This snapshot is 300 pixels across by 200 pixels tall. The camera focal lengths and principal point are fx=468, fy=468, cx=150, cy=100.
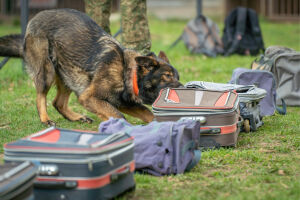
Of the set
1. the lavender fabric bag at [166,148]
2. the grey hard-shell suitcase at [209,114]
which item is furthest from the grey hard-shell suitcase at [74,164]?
the grey hard-shell suitcase at [209,114]

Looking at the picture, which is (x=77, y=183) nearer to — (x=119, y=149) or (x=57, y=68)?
(x=119, y=149)

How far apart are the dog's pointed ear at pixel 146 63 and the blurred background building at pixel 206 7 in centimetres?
1594

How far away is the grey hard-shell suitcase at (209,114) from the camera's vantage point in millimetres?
4434

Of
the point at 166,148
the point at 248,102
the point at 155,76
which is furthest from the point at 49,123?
the point at 166,148

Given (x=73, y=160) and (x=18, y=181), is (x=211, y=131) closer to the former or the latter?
(x=73, y=160)

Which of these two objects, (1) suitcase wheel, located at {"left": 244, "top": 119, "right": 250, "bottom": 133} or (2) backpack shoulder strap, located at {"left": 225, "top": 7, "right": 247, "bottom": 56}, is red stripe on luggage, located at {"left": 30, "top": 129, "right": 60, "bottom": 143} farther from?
(2) backpack shoulder strap, located at {"left": 225, "top": 7, "right": 247, "bottom": 56}

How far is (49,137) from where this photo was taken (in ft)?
10.3

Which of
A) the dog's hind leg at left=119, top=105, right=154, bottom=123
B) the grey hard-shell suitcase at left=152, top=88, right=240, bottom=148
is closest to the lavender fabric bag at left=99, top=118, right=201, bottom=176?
the grey hard-shell suitcase at left=152, top=88, right=240, bottom=148

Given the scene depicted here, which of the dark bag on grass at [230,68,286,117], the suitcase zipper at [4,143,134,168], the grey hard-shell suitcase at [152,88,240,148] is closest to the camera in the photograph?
the suitcase zipper at [4,143,134,168]

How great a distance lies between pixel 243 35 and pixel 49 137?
9.24 metres

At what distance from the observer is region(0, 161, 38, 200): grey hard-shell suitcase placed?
2.58 m

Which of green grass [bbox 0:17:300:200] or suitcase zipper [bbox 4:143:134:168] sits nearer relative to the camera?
suitcase zipper [bbox 4:143:134:168]

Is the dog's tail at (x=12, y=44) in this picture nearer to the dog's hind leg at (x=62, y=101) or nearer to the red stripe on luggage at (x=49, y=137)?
the dog's hind leg at (x=62, y=101)

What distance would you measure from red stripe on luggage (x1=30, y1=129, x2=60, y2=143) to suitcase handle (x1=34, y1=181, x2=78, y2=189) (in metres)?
0.27
